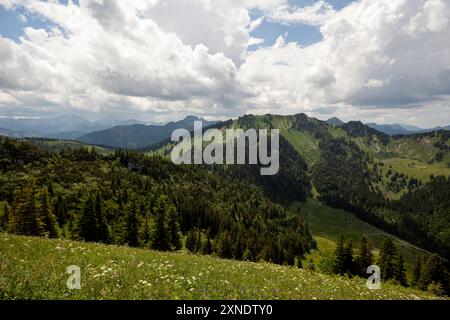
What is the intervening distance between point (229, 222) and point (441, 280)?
8533cm

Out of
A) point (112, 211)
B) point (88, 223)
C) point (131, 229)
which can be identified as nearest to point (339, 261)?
point (131, 229)

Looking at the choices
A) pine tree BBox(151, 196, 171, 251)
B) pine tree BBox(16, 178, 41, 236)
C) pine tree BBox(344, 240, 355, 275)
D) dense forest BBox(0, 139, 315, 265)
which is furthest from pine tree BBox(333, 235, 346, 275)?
pine tree BBox(16, 178, 41, 236)

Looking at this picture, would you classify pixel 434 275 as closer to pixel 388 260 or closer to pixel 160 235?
pixel 388 260

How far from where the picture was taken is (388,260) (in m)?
76.8

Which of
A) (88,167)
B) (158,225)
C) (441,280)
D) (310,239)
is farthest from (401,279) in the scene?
(88,167)

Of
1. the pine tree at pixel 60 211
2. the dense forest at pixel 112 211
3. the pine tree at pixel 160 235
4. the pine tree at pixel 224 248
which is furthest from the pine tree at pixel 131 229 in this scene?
the pine tree at pixel 60 211

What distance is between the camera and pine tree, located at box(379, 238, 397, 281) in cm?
7556

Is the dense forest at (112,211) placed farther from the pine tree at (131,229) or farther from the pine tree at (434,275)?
the pine tree at (434,275)

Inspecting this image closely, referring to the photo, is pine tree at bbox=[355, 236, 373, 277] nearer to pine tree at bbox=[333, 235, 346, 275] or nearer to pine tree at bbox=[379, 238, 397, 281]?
pine tree at bbox=[333, 235, 346, 275]

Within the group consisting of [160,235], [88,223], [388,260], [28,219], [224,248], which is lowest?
[224,248]

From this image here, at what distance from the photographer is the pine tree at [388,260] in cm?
7556

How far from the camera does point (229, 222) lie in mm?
144250
